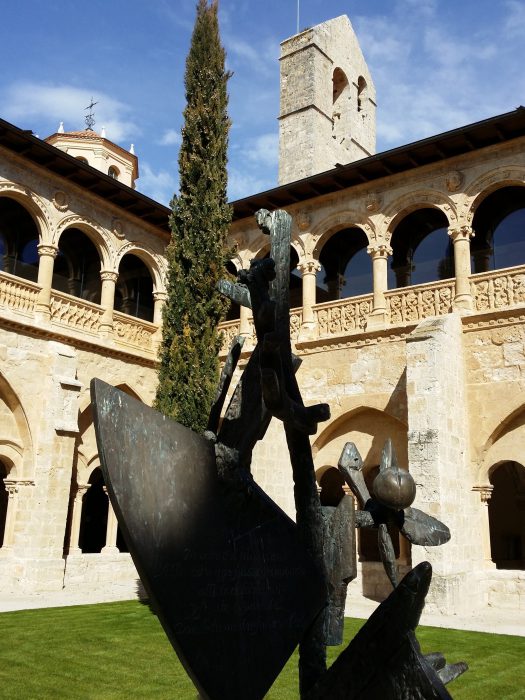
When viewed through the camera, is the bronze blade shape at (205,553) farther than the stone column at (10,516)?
No

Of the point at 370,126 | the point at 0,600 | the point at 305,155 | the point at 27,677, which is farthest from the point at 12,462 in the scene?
the point at 370,126

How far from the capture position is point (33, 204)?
1378cm

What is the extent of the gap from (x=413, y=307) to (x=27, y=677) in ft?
31.3

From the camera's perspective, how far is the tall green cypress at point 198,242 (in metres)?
10.4

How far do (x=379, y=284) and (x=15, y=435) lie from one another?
7.84m

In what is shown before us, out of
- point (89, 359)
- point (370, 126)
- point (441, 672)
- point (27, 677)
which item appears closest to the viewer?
point (441, 672)

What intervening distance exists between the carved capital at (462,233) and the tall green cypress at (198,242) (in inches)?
185

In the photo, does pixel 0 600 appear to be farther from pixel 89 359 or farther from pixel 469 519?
pixel 469 519

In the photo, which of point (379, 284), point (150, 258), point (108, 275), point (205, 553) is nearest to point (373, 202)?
point (379, 284)

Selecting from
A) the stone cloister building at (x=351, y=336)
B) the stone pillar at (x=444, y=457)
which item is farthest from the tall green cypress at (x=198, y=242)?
the stone pillar at (x=444, y=457)

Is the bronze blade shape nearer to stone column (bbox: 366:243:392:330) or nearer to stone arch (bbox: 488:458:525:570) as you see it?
stone column (bbox: 366:243:392:330)

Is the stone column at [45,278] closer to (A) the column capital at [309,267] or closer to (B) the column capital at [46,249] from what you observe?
(B) the column capital at [46,249]

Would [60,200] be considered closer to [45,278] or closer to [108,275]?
[45,278]

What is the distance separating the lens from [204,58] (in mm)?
12062
